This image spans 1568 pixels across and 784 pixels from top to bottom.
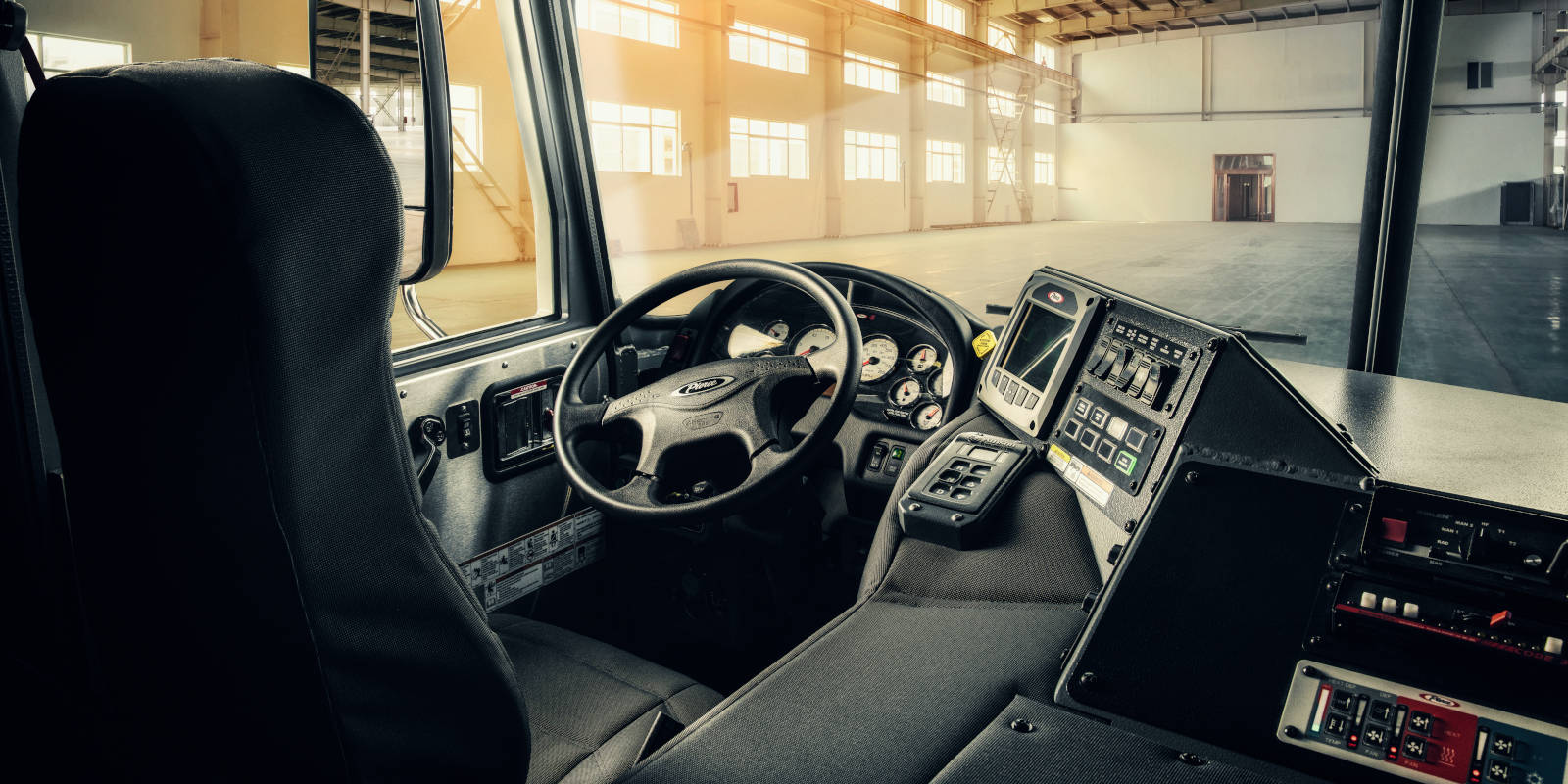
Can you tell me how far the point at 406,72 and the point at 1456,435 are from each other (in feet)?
5.71

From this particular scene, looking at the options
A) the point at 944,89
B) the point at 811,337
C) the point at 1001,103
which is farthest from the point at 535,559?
the point at 1001,103

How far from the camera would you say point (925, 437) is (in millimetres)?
1698

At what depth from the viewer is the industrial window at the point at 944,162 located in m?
19.7

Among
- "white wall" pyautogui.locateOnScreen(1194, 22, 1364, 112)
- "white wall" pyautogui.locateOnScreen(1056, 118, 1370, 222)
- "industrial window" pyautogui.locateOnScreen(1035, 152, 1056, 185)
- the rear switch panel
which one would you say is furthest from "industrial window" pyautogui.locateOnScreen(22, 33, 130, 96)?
"industrial window" pyautogui.locateOnScreen(1035, 152, 1056, 185)

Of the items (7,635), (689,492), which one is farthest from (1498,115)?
(7,635)

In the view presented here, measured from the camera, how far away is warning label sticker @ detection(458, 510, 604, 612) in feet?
5.72

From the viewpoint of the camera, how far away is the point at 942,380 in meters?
1.73

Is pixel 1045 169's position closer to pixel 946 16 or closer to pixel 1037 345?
pixel 946 16

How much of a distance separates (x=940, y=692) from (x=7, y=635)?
1161 mm

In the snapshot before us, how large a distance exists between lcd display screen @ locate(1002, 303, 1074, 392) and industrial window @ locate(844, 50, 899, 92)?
16.4m

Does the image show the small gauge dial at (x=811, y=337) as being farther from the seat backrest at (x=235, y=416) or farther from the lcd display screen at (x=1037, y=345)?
the seat backrest at (x=235, y=416)

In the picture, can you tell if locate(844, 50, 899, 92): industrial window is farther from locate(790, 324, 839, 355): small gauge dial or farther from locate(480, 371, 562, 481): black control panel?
locate(480, 371, 562, 481): black control panel

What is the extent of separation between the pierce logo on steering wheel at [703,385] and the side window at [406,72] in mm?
442

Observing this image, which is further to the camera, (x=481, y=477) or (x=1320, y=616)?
(x=481, y=477)
